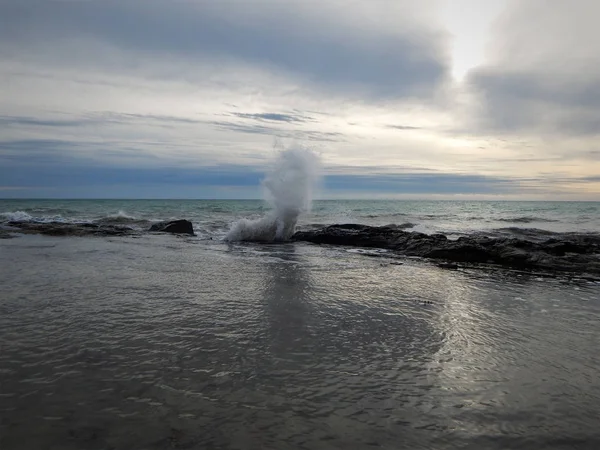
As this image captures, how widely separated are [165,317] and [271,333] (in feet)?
5.46

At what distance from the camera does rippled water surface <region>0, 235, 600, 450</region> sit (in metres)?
3.12

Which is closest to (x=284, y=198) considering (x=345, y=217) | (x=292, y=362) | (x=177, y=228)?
(x=177, y=228)

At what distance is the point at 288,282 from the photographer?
863cm

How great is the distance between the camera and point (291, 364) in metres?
4.30

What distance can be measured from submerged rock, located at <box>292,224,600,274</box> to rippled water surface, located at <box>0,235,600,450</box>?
304 cm

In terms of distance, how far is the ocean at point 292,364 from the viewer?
312 cm

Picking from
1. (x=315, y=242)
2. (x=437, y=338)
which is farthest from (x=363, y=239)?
(x=437, y=338)

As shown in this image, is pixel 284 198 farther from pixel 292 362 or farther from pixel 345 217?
pixel 345 217

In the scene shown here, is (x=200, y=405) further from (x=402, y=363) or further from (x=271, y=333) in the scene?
(x=402, y=363)

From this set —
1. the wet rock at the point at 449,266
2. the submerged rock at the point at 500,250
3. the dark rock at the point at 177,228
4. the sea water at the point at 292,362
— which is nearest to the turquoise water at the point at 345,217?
the dark rock at the point at 177,228

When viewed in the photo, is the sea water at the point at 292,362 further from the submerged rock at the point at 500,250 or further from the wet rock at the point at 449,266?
the submerged rock at the point at 500,250

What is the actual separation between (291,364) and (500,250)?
10274 mm

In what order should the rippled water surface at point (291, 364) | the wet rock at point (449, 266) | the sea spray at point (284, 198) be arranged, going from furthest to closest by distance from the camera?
1. the sea spray at point (284, 198)
2. the wet rock at point (449, 266)
3. the rippled water surface at point (291, 364)

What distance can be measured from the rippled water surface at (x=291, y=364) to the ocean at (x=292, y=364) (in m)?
0.02
